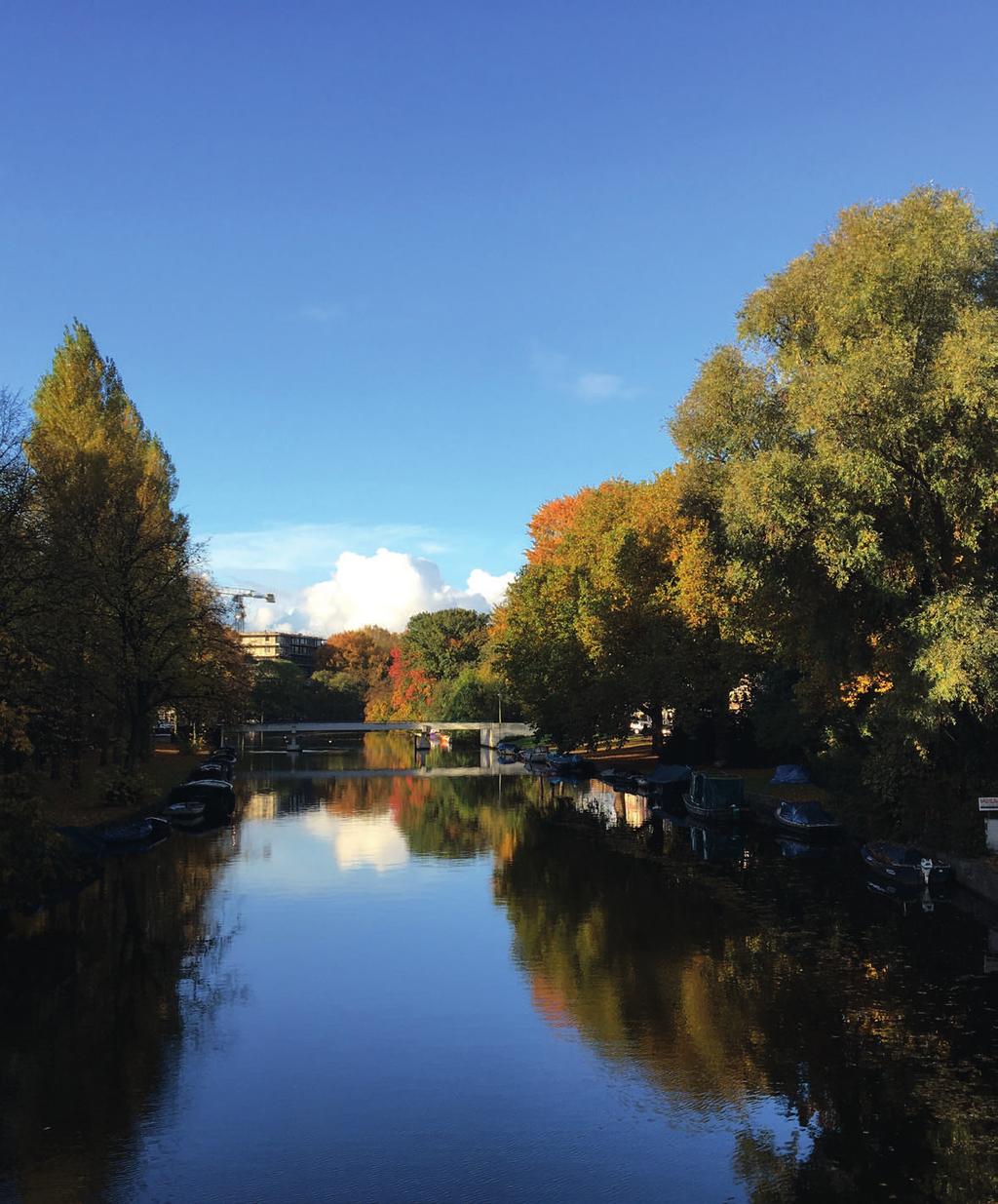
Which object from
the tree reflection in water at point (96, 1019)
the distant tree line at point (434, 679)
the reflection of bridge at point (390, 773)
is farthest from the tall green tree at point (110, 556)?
the distant tree line at point (434, 679)

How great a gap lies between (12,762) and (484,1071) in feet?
89.3

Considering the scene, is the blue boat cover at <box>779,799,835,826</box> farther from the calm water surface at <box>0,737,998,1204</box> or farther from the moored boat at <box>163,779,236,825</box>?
the moored boat at <box>163,779,236,825</box>

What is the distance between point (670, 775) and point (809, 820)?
1955 cm

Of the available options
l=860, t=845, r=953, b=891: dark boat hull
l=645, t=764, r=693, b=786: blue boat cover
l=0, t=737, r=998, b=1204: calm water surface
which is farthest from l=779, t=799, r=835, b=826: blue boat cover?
l=645, t=764, r=693, b=786: blue boat cover

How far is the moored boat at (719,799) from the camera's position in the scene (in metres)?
53.1

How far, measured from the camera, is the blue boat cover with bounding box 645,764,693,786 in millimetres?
65188

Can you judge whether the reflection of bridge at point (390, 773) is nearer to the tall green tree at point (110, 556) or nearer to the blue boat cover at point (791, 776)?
the tall green tree at point (110, 556)

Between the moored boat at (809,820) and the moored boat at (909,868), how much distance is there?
921 cm

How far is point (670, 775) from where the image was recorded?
2581 inches

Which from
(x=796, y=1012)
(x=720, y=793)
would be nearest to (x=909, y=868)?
(x=796, y=1012)

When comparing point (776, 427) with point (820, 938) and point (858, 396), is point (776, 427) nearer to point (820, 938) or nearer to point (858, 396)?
point (858, 396)

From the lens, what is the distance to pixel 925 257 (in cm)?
3356

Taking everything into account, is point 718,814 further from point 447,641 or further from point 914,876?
point 447,641

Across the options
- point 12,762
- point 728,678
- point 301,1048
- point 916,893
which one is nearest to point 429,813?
point 728,678
